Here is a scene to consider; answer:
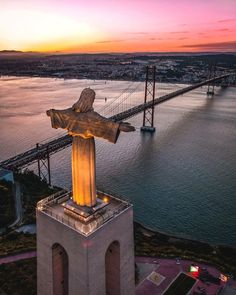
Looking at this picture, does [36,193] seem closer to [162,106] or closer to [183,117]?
[183,117]

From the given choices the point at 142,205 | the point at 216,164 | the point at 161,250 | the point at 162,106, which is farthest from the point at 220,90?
the point at 161,250

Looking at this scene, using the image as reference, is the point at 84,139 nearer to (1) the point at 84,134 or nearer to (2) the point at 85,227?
(1) the point at 84,134

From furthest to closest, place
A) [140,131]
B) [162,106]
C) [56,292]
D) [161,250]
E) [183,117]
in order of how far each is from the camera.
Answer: [162,106], [183,117], [140,131], [161,250], [56,292]

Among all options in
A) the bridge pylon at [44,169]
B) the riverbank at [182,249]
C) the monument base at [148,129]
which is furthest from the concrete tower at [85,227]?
the monument base at [148,129]

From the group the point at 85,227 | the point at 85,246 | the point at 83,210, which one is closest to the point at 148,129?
the point at 83,210

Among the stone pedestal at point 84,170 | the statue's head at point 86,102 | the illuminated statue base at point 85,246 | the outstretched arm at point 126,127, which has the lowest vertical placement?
the illuminated statue base at point 85,246

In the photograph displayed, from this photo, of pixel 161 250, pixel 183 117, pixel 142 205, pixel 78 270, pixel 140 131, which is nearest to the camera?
pixel 78 270

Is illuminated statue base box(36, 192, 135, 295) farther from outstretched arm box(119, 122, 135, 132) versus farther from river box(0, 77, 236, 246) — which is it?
river box(0, 77, 236, 246)

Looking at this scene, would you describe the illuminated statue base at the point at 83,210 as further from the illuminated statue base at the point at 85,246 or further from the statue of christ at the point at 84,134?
the statue of christ at the point at 84,134
